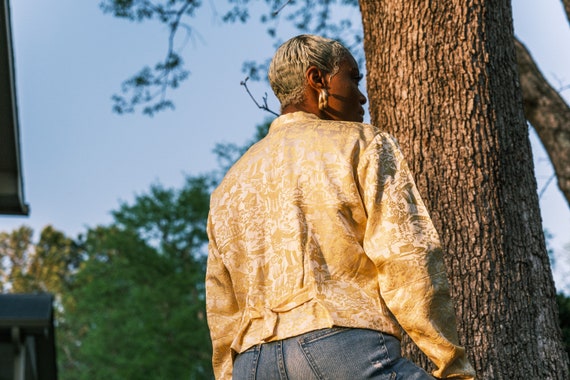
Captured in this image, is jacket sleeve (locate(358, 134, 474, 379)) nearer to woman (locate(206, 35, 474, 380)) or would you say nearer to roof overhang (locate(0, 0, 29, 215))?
woman (locate(206, 35, 474, 380))

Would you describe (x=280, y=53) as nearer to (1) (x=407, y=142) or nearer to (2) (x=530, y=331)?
(1) (x=407, y=142)

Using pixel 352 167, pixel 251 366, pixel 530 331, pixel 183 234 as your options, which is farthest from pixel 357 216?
pixel 183 234

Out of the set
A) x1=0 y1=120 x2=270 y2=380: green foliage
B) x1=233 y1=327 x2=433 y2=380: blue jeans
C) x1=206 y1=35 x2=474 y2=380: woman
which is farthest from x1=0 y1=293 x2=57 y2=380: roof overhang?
x1=0 y1=120 x2=270 y2=380: green foliage

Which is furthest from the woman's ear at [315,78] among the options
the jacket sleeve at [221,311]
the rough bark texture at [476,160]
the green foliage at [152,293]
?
the green foliage at [152,293]

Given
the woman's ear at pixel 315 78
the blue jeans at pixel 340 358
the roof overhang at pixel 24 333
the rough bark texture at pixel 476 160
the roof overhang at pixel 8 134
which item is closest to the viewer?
the blue jeans at pixel 340 358

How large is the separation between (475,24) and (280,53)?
1646 millimetres

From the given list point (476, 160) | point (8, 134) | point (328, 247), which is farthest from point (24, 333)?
point (328, 247)

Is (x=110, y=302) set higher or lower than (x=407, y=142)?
higher

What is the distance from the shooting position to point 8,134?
33.1ft

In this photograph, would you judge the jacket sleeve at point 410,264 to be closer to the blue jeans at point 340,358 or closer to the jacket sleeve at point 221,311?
the blue jeans at point 340,358

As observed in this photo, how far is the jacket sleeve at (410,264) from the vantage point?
7.93 feet

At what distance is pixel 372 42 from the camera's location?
442 cm

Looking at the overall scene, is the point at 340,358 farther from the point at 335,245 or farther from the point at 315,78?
the point at 315,78

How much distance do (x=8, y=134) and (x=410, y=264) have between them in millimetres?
8319
